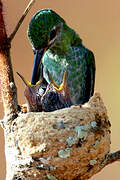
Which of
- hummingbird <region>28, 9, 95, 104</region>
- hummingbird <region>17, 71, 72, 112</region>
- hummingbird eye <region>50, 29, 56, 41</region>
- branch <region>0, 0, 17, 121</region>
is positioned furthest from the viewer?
hummingbird <region>28, 9, 95, 104</region>

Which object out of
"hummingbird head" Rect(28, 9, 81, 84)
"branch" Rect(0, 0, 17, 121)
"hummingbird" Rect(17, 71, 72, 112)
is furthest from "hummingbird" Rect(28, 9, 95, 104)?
"branch" Rect(0, 0, 17, 121)

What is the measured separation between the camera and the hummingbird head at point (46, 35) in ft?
6.12

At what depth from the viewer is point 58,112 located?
1.69 m

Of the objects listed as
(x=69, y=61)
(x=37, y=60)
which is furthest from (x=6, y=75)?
(x=69, y=61)

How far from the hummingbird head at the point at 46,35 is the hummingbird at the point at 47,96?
0.21 feet

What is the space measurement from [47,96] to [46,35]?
255 millimetres

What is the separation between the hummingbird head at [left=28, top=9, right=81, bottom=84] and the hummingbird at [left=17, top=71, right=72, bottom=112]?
0.06 metres

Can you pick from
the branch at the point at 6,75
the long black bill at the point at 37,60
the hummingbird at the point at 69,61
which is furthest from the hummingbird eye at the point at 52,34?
the branch at the point at 6,75

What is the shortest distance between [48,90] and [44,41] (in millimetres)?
213

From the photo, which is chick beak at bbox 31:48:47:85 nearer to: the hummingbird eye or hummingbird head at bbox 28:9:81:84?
hummingbird head at bbox 28:9:81:84

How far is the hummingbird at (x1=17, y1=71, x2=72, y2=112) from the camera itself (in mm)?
1844

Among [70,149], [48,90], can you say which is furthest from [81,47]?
[70,149]

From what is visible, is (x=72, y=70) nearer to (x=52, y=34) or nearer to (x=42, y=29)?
(x=52, y=34)

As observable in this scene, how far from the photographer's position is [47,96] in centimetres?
191
